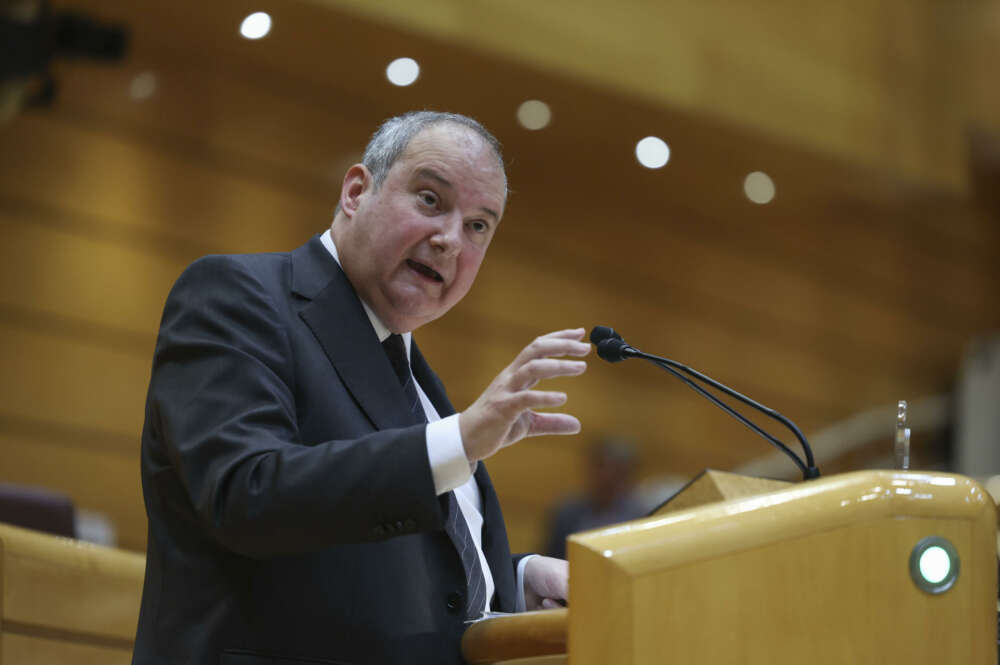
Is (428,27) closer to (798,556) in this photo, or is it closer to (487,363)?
(487,363)

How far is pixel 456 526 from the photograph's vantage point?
1.35 m

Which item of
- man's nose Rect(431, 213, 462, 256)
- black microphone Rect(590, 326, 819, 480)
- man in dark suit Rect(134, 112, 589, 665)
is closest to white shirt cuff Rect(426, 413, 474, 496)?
man in dark suit Rect(134, 112, 589, 665)

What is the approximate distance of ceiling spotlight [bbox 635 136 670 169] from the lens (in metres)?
4.35

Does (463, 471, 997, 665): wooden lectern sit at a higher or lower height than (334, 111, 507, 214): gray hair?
lower

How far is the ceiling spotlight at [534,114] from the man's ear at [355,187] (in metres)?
2.44

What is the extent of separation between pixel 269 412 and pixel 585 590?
0.38 metres

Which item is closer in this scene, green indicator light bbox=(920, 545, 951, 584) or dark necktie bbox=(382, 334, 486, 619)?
green indicator light bbox=(920, 545, 951, 584)

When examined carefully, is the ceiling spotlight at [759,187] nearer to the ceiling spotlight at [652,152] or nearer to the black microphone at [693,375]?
A: the ceiling spotlight at [652,152]

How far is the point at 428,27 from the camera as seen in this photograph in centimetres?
358

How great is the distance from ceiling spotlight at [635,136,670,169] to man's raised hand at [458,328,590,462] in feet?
10.9

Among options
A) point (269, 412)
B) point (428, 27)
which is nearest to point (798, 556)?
point (269, 412)

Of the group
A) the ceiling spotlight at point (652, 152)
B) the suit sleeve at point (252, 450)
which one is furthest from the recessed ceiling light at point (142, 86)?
the suit sleeve at point (252, 450)

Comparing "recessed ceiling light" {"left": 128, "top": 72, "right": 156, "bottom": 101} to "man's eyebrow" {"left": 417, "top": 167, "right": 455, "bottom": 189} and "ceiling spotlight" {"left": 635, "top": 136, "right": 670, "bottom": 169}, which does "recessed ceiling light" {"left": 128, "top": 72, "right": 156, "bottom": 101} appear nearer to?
"ceiling spotlight" {"left": 635, "top": 136, "right": 670, "bottom": 169}

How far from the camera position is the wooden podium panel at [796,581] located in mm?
956
